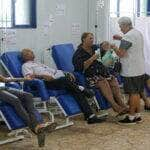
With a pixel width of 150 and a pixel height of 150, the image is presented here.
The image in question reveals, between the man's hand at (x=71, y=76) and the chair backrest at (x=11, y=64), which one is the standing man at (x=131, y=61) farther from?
the chair backrest at (x=11, y=64)

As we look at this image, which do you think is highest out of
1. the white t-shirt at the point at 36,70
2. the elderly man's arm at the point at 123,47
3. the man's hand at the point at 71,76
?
the elderly man's arm at the point at 123,47

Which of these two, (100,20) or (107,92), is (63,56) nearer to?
(107,92)

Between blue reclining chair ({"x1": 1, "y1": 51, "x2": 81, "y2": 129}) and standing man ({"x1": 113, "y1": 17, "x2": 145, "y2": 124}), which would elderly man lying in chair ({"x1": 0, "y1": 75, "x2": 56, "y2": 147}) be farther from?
standing man ({"x1": 113, "y1": 17, "x2": 145, "y2": 124})

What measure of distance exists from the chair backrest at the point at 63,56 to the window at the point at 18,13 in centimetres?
53

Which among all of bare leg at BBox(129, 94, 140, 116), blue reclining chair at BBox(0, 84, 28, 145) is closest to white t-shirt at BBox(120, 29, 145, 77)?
bare leg at BBox(129, 94, 140, 116)

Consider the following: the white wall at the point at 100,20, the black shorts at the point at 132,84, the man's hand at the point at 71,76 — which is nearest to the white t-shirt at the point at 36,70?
the man's hand at the point at 71,76

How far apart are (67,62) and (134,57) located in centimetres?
106

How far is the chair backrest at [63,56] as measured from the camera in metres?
5.19

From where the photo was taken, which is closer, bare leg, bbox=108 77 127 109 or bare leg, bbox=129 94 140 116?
bare leg, bbox=129 94 140 116

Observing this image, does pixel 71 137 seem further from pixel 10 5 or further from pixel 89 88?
pixel 10 5

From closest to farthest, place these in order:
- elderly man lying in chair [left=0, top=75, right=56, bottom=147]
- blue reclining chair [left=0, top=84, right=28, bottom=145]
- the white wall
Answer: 1. elderly man lying in chair [left=0, top=75, right=56, bottom=147]
2. blue reclining chair [left=0, top=84, right=28, bottom=145]
3. the white wall

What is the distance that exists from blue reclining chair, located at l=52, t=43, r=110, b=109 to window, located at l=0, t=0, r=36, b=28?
1.80ft

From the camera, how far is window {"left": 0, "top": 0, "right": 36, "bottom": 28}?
5.05 m

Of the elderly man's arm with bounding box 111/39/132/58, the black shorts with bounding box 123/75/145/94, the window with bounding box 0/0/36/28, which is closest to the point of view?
the elderly man's arm with bounding box 111/39/132/58
